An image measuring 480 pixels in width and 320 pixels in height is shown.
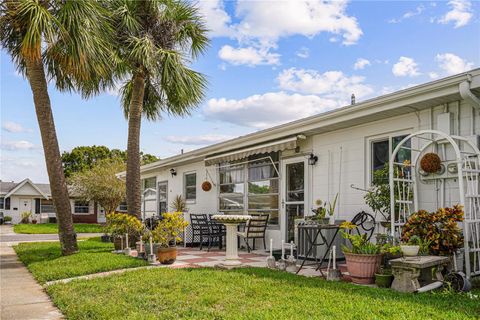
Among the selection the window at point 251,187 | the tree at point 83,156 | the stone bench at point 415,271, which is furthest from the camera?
the tree at point 83,156

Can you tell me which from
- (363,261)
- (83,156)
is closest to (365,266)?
(363,261)

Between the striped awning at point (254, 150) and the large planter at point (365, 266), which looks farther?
the striped awning at point (254, 150)

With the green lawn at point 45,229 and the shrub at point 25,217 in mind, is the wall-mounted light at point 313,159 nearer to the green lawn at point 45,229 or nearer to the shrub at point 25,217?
the green lawn at point 45,229

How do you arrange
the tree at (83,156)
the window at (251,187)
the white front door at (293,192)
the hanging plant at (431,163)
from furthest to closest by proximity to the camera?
the tree at (83,156) → the window at (251,187) → the white front door at (293,192) → the hanging plant at (431,163)

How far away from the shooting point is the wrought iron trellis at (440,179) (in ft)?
18.2

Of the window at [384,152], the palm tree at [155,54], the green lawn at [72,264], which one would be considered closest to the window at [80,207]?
the palm tree at [155,54]

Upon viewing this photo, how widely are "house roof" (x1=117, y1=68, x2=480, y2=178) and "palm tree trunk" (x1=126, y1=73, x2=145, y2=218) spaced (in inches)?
97.2

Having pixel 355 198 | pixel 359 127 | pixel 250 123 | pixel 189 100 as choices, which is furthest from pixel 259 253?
pixel 250 123

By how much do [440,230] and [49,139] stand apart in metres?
7.49

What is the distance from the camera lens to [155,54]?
32.9 ft

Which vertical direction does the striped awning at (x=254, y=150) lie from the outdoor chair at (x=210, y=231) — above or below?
above

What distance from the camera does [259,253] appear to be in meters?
9.29

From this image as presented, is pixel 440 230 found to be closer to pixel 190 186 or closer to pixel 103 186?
pixel 190 186

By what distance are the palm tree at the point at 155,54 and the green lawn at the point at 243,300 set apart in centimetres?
522
